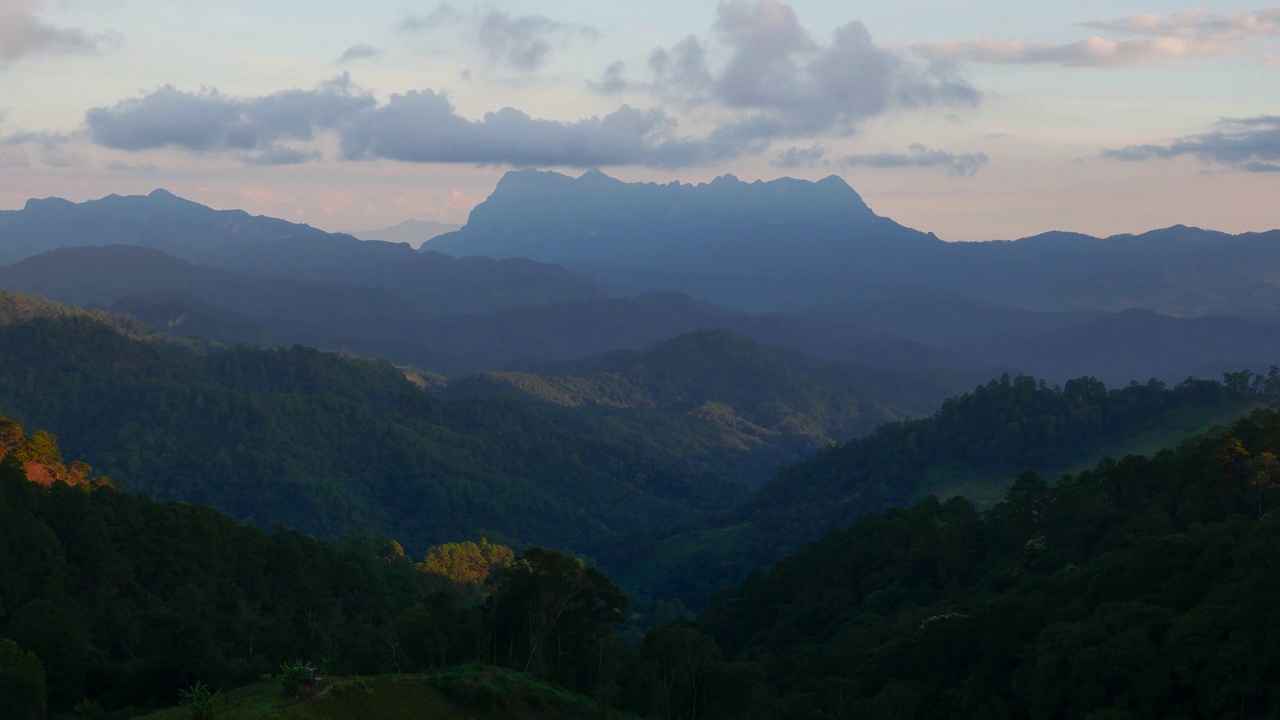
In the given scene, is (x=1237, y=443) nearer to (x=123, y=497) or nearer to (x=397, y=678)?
(x=397, y=678)

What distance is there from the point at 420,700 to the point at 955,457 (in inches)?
3885

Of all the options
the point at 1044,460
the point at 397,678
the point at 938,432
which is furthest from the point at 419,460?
the point at 397,678

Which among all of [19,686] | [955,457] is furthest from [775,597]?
[955,457]

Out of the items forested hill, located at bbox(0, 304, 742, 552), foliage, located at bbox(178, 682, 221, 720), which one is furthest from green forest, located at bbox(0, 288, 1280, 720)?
forested hill, located at bbox(0, 304, 742, 552)

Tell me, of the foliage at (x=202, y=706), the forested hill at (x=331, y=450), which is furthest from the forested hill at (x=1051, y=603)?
the forested hill at (x=331, y=450)

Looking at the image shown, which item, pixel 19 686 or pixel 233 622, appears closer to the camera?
pixel 19 686

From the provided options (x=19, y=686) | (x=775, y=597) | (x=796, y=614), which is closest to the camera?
(x=19, y=686)

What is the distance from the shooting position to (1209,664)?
33844 mm

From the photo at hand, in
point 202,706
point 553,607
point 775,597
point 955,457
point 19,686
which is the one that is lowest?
point 775,597

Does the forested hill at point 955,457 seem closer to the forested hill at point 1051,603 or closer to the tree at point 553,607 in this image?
the forested hill at point 1051,603

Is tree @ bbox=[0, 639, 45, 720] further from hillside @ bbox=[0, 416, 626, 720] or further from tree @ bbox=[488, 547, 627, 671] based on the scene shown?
tree @ bbox=[488, 547, 627, 671]

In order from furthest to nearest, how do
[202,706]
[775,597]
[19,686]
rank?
[775,597] < [19,686] < [202,706]

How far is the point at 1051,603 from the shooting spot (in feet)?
143

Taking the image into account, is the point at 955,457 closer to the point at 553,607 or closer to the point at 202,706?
the point at 553,607
